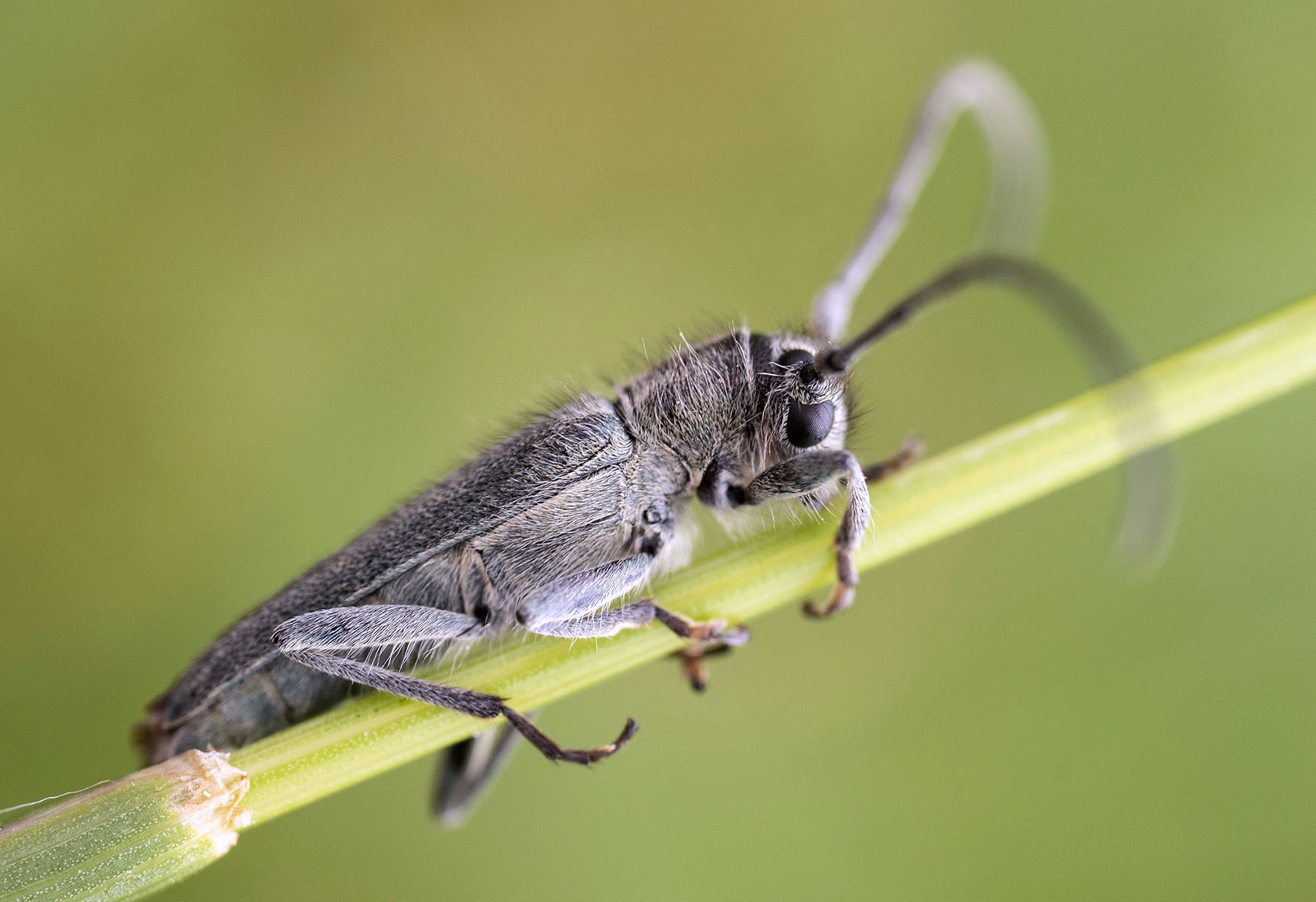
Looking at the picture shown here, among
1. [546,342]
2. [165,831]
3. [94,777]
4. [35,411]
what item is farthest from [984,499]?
[35,411]

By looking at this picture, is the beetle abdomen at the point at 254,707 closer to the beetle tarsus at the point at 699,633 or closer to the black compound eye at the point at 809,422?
the beetle tarsus at the point at 699,633

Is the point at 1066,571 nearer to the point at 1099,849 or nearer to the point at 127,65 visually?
the point at 1099,849

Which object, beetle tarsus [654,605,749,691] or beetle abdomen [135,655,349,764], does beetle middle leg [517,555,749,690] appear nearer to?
beetle tarsus [654,605,749,691]

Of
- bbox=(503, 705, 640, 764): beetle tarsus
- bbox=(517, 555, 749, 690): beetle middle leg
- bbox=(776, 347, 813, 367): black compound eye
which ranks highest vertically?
bbox=(776, 347, 813, 367): black compound eye

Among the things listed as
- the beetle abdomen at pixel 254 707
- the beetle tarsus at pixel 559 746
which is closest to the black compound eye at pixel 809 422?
the beetle tarsus at pixel 559 746

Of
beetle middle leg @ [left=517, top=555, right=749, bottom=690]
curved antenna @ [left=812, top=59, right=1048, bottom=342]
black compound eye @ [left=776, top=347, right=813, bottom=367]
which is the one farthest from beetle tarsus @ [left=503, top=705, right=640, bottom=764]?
curved antenna @ [left=812, top=59, right=1048, bottom=342]

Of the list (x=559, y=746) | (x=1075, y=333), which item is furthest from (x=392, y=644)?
(x=1075, y=333)
